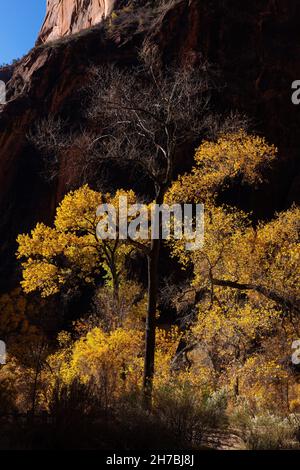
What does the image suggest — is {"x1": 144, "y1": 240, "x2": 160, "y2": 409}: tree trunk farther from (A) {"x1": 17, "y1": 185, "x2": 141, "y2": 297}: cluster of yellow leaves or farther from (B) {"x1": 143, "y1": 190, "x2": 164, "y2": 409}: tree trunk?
(A) {"x1": 17, "y1": 185, "x2": 141, "y2": 297}: cluster of yellow leaves

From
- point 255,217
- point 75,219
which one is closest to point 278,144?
point 255,217

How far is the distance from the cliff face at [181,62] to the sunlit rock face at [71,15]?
1331 cm

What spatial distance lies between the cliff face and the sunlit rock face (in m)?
13.3

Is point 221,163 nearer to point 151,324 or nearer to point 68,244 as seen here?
point 68,244

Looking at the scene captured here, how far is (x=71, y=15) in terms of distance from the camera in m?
64.4

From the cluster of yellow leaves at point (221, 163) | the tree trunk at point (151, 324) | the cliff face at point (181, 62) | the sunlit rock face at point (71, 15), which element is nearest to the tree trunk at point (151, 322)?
the tree trunk at point (151, 324)

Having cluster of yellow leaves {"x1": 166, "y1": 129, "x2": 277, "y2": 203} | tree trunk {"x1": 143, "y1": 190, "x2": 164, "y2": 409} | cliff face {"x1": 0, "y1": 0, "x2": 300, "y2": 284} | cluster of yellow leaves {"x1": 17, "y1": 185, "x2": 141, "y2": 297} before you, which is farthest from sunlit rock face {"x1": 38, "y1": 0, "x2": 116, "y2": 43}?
tree trunk {"x1": 143, "y1": 190, "x2": 164, "y2": 409}

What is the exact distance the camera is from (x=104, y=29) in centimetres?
4681

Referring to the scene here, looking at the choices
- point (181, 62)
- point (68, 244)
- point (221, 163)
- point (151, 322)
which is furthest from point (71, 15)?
point (151, 322)

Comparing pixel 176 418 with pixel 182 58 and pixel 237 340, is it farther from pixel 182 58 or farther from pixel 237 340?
pixel 182 58

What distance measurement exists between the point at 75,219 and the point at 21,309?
12.4 metres

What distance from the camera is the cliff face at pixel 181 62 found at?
125ft

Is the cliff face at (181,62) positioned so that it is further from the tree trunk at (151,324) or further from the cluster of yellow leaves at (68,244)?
the tree trunk at (151,324)

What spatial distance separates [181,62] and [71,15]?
111 feet
